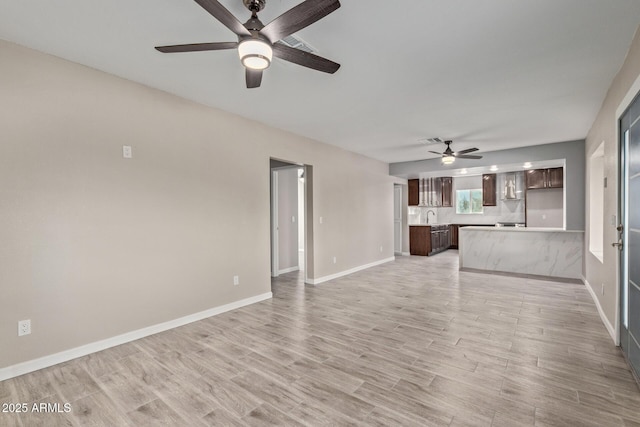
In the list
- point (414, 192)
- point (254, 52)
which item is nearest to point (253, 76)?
point (254, 52)

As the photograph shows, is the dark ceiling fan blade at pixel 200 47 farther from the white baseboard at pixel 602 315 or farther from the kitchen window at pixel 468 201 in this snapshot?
the kitchen window at pixel 468 201

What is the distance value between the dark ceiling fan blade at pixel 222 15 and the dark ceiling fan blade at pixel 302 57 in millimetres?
223

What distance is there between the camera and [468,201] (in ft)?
32.8

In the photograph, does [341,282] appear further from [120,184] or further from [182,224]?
[120,184]

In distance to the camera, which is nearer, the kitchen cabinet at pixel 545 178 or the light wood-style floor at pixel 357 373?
the light wood-style floor at pixel 357 373

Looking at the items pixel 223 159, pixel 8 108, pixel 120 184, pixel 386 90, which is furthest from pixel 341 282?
pixel 8 108

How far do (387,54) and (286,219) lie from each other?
433 centimetres

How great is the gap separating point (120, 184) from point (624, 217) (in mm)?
4623

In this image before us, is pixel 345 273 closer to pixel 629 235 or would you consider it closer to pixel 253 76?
pixel 629 235

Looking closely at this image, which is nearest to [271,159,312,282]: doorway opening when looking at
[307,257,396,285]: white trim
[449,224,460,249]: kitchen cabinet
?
[307,257,396,285]: white trim

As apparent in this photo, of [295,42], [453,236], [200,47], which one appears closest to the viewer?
[200,47]

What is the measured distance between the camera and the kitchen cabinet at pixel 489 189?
9281 mm

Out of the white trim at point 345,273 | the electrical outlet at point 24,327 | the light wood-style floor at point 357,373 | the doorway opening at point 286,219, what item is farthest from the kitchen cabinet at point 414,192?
the electrical outlet at point 24,327

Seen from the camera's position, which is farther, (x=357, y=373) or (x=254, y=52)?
(x=357, y=373)
